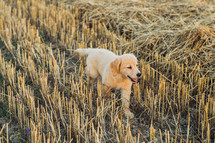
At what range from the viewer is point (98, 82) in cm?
313

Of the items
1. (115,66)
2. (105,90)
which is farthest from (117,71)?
(105,90)

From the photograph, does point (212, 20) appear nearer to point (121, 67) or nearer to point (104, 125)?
point (121, 67)

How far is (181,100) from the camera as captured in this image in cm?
292

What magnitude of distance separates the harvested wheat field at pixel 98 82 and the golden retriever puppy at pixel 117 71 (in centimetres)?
13

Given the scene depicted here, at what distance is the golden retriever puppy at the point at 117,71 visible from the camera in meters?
2.77

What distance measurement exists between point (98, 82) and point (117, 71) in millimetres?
435

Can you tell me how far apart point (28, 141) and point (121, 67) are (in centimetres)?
128

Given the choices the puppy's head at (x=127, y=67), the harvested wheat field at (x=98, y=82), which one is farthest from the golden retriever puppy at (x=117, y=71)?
the harvested wheat field at (x=98, y=82)

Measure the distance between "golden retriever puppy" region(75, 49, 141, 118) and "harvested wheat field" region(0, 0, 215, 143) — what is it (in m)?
0.13

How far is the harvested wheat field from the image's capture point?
97.0 inches

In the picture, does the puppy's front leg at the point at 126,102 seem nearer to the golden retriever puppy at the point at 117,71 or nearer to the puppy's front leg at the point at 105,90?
the golden retriever puppy at the point at 117,71

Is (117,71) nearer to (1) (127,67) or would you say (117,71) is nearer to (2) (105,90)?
(1) (127,67)

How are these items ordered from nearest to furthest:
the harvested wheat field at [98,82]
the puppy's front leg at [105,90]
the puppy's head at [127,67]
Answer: the harvested wheat field at [98,82], the puppy's head at [127,67], the puppy's front leg at [105,90]

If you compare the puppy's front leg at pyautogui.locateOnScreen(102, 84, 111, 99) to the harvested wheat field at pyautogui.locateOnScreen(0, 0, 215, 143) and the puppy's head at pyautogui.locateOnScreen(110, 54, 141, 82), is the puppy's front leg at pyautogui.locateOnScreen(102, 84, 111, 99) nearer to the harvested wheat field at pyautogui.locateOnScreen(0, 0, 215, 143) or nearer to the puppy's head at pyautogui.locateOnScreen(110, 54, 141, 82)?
the harvested wheat field at pyautogui.locateOnScreen(0, 0, 215, 143)
